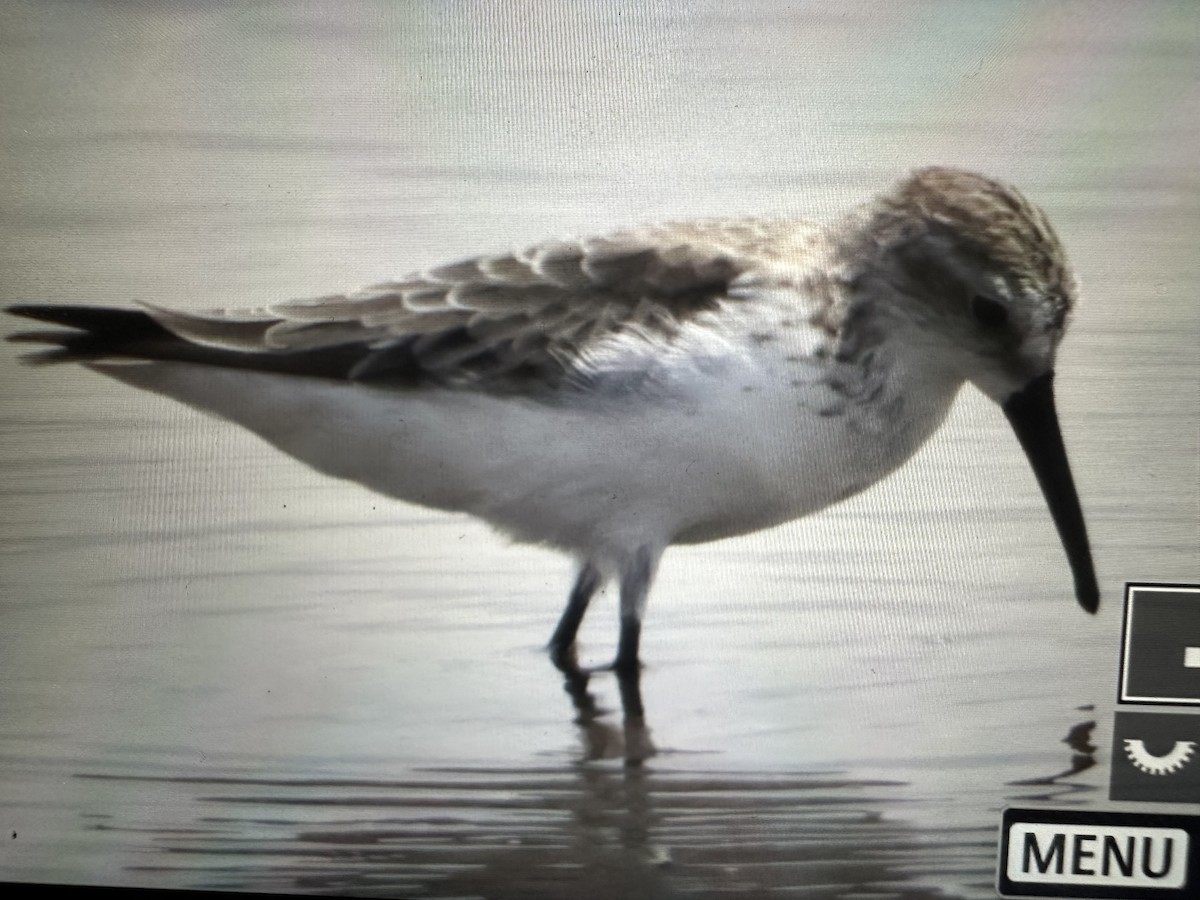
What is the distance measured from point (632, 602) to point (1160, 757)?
16.1 inches

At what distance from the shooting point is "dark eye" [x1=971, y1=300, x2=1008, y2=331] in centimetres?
95

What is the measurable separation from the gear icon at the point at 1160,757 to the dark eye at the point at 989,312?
0.32 metres

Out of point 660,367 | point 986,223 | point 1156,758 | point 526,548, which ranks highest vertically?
point 986,223

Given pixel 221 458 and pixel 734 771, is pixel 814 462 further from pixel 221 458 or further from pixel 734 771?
pixel 221 458

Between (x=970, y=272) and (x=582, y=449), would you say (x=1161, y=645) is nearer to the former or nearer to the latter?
(x=970, y=272)

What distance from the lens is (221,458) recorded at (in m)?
0.98

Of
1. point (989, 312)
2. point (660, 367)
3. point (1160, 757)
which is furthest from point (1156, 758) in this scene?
point (660, 367)

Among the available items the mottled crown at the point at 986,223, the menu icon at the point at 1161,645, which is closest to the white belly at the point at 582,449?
the mottled crown at the point at 986,223

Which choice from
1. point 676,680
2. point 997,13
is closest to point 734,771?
point 676,680

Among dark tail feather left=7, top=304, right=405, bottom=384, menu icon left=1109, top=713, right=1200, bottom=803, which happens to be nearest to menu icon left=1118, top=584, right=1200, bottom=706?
menu icon left=1109, top=713, right=1200, bottom=803

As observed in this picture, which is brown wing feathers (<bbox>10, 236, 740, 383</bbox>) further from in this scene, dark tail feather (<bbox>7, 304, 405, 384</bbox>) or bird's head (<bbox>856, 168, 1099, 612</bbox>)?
bird's head (<bbox>856, 168, 1099, 612</bbox>)

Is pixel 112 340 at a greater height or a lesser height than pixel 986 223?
lesser

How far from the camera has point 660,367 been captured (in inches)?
37.3

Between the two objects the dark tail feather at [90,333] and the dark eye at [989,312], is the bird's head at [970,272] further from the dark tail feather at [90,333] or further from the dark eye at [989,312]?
the dark tail feather at [90,333]
